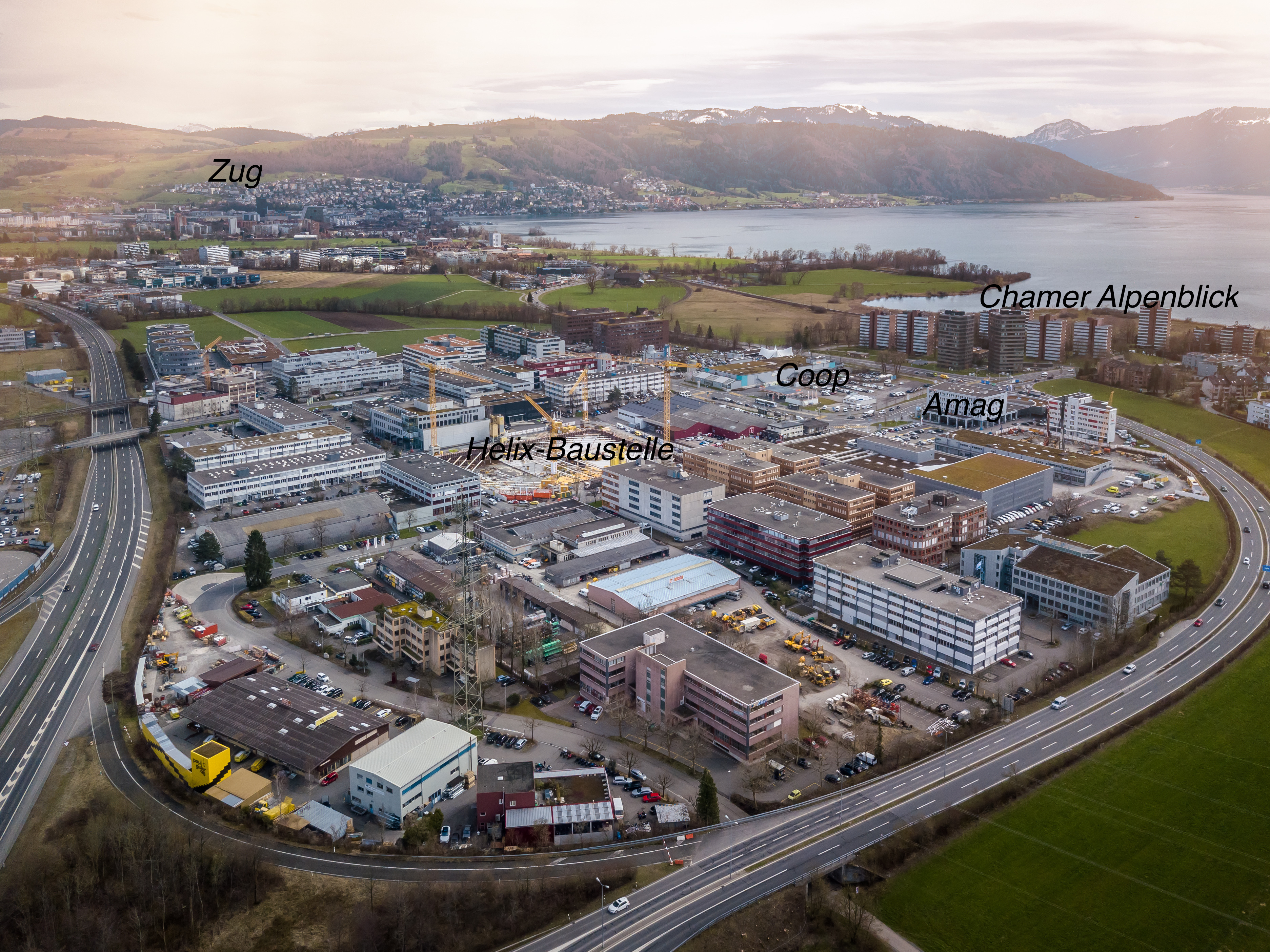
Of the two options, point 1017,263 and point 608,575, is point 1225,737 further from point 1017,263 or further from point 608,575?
point 1017,263

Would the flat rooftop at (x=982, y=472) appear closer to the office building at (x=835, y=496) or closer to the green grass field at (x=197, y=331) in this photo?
Result: the office building at (x=835, y=496)

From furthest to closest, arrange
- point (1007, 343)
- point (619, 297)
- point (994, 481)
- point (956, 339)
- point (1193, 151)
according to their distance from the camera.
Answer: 1. point (1193, 151)
2. point (619, 297)
3. point (956, 339)
4. point (1007, 343)
5. point (994, 481)

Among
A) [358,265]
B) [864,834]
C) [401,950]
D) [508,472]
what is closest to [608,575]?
[508,472]

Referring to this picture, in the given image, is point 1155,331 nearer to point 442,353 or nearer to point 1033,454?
point 1033,454

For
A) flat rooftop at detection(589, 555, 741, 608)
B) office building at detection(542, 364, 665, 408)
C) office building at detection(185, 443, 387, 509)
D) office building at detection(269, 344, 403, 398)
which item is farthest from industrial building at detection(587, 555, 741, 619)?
office building at detection(269, 344, 403, 398)

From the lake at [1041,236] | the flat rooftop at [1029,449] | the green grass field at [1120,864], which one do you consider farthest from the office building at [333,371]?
the lake at [1041,236]

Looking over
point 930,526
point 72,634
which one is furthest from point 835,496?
point 72,634
